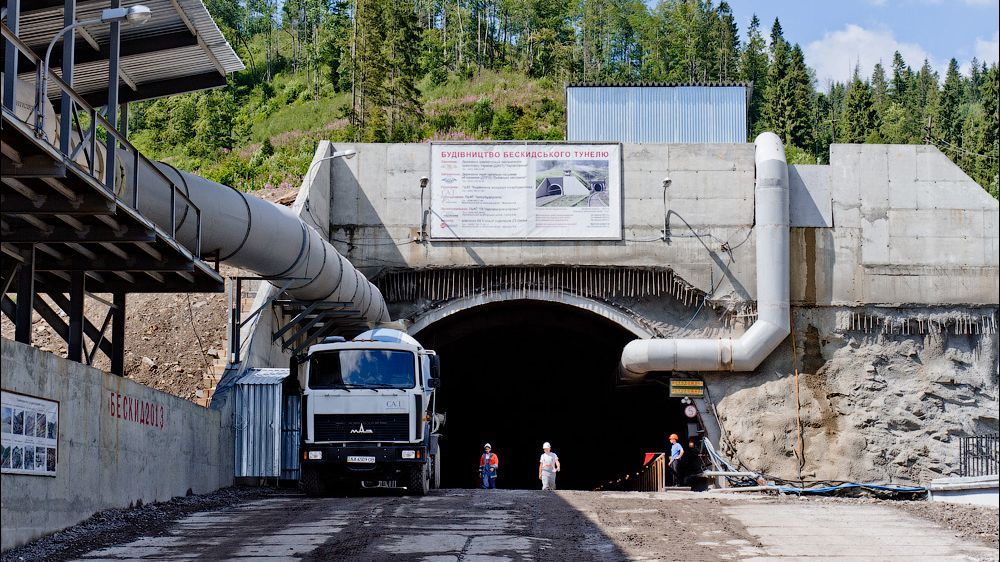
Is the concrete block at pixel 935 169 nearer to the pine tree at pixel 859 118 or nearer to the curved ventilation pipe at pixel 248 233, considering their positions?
the curved ventilation pipe at pixel 248 233

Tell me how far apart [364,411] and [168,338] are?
30.2 ft

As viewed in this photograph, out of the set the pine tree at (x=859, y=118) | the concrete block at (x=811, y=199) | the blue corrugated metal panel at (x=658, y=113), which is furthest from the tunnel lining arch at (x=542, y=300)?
the pine tree at (x=859, y=118)

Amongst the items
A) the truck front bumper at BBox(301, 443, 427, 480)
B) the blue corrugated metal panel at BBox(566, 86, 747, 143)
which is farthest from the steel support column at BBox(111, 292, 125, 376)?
the blue corrugated metal panel at BBox(566, 86, 747, 143)

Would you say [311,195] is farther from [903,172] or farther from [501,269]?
[903,172]

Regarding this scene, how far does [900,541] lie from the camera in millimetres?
14898

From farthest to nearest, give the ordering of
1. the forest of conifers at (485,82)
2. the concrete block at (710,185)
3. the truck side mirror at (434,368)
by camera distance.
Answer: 1. the forest of conifers at (485,82)
2. the concrete block at (710,185)
3. the truck side mirror at (434,368)

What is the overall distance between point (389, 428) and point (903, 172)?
1933 centimetres

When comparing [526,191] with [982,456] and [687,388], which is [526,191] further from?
[982,456]

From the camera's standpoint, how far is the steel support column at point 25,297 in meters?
16.0

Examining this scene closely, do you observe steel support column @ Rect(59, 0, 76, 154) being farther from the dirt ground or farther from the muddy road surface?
the dirt ground

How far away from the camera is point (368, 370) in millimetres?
21625

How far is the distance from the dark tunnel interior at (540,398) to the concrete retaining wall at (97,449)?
16.0m

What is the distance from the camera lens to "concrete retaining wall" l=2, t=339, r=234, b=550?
1334 cm

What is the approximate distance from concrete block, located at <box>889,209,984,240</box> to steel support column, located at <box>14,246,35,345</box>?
2492 cm
